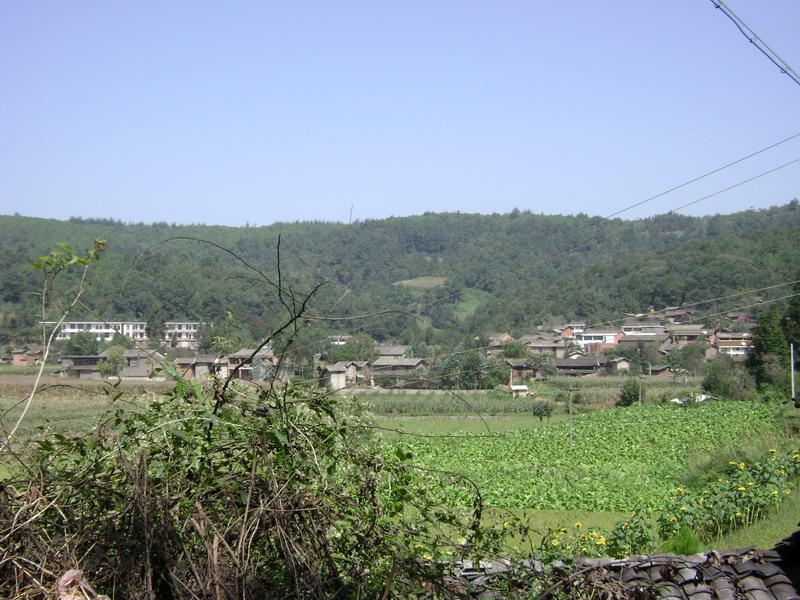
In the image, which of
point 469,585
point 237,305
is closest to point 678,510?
point 237,305

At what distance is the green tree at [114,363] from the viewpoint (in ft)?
14.0

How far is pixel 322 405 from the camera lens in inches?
127

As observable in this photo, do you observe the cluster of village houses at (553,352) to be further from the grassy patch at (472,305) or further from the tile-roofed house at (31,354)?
the grassy patch at (472,305)

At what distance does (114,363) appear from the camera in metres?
4.43

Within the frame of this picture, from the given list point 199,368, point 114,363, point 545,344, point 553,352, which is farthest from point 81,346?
point 553,352

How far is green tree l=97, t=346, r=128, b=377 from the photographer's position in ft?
14.0

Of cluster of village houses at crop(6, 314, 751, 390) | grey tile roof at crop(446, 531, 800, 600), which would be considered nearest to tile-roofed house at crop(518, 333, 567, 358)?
cluster of village houses at crop(6, 314, 751, 390)

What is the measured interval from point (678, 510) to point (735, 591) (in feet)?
26.9

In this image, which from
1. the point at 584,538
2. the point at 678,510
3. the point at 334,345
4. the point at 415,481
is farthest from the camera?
the point at 678,510

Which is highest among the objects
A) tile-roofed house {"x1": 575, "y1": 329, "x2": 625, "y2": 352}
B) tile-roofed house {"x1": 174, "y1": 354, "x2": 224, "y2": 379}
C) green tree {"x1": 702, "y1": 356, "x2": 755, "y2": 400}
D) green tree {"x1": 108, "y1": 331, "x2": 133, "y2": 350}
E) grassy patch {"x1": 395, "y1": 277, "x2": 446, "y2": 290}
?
grassy patch {"x1": 395, "y1": 277, "x2": 446, "y2": 290}

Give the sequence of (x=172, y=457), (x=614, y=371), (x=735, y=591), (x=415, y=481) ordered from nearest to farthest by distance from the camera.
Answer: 1. (x=172, y=457)
2. (x=415, y=481)
3. (x=735, y=591)
4. (x=614, y=371)

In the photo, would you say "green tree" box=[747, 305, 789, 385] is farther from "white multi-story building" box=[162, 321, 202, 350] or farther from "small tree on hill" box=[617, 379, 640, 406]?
"white multi-story building" box=[162, 321, 202, 350]

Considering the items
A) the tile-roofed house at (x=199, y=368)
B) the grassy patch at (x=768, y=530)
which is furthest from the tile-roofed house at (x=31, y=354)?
the grassy patch at (x=768, y=530)

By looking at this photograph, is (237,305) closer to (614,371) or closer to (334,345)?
(334,345)
